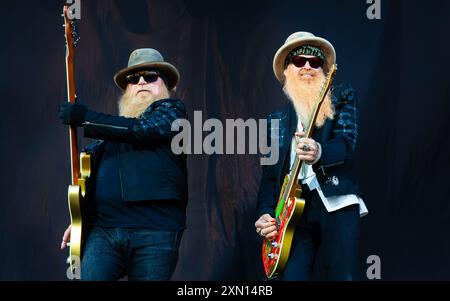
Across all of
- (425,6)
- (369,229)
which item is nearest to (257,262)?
(369,229)

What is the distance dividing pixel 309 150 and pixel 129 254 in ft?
3.37

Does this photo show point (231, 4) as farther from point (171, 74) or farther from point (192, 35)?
point (171, 74)

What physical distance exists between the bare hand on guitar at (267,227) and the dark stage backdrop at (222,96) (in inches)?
47.3

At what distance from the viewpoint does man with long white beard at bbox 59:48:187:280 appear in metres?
4.69

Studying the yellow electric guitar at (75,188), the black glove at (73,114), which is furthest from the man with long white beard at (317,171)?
the black glove at (73,114)

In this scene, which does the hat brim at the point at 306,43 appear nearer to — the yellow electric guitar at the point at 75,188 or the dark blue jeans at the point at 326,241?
the dark blue jeans at the point at 326,241

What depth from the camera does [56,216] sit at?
243 inches

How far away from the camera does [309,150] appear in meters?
4.59

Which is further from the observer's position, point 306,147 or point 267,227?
point 267,227

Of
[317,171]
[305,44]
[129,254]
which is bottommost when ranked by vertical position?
[129,254]

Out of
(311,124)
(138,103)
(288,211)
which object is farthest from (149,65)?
(288,211)

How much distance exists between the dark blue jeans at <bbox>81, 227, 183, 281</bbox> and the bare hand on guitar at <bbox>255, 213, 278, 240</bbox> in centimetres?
50

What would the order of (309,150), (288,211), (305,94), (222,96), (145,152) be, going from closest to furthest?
(309,150) → (288,211) → (145,152) → (305,94) → (222,96)

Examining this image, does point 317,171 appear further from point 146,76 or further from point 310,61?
point 146,76
